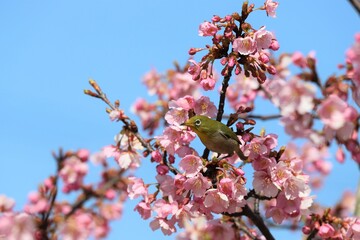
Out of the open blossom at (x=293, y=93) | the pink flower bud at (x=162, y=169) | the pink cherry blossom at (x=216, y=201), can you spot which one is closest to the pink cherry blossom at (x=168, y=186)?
the pink flower bud at (x=162, y=169)

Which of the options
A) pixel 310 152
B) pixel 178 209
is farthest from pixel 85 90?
pixel 310 152

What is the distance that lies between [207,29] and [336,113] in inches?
37.4

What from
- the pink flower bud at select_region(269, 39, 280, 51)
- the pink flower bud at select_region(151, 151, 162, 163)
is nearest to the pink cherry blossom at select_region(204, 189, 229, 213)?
Answer: the pink flower bud at select_region(151, 151, 162, 163)

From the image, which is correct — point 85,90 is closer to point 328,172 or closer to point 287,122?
point 287,122

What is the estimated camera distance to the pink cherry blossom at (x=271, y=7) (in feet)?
10.7

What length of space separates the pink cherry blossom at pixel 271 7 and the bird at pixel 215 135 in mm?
857

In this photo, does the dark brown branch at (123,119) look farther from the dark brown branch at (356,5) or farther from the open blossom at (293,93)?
the dark brown branch at (356,5)

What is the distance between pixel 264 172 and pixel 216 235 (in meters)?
0.58

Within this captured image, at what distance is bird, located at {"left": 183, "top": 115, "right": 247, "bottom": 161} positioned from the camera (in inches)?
117

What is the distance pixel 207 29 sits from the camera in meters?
3.14

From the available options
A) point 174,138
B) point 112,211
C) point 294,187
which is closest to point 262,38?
point 174,138

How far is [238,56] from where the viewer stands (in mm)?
3062

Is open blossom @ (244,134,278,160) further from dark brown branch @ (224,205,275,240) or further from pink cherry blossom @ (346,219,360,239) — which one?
pink cherry blossom @ (346,219,360,239)

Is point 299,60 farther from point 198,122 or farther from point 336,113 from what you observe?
point 198,122
